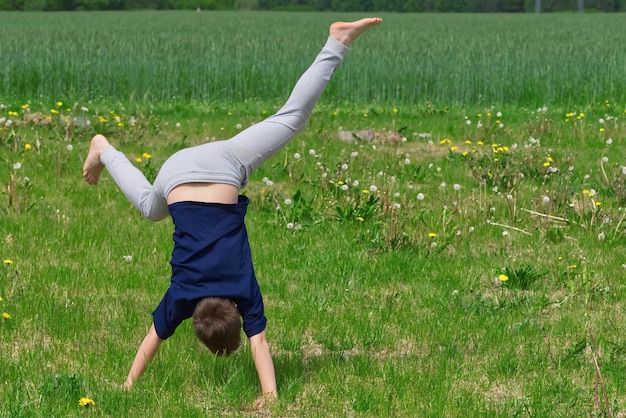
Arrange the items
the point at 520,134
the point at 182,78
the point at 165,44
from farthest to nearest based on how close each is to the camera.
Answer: the point at 165,44
the point at 182,78
the point at 520,134

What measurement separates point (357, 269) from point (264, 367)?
7.65ft

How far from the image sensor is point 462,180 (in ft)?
30.6

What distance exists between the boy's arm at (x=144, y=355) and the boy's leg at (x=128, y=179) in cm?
54

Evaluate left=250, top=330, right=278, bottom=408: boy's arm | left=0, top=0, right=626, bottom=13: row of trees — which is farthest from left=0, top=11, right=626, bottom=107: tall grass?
left=0, top=0, right=626, bottom=13: row of trees

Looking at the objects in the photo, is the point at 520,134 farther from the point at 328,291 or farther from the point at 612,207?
the point at 328,291

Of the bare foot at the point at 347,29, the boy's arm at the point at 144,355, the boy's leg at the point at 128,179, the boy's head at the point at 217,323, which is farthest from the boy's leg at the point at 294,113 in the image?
the boy's arm at the point at 144,355

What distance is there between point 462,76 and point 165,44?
294 inches

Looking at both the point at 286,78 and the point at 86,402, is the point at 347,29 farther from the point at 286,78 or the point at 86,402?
the point at 286,78

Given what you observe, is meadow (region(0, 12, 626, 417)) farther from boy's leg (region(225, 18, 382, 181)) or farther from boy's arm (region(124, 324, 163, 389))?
boy's leg (region(225, 18, 382, 181))

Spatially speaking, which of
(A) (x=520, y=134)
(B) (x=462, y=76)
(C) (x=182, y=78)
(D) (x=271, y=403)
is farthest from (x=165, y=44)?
(D) (x=271, y=403)

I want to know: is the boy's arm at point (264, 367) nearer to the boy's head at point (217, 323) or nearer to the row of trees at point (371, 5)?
the boy's head at point (217, 323)

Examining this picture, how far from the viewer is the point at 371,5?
4023 inches

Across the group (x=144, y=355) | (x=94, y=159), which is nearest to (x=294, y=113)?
(x=94, y=159)

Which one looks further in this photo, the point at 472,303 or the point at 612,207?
the point at 612,207
